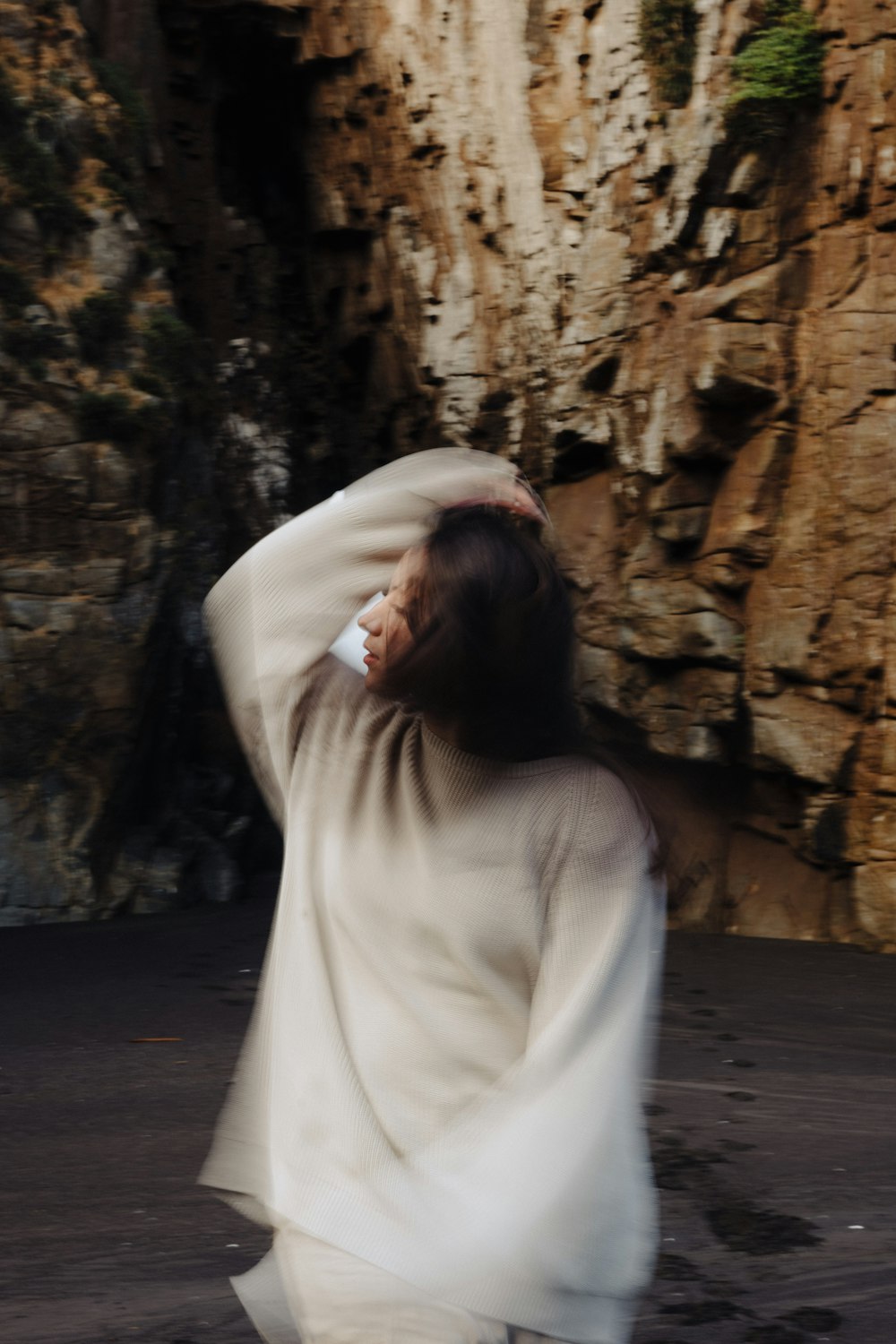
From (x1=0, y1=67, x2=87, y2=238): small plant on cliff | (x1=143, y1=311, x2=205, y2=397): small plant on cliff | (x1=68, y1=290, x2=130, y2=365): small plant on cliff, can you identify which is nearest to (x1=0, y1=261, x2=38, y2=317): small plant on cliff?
(x1=68, y1=290, x2=130, y2=365): small plant on cliff

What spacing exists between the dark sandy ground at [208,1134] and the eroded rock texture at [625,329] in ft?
6.37

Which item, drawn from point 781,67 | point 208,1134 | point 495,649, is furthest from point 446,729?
point 781,67

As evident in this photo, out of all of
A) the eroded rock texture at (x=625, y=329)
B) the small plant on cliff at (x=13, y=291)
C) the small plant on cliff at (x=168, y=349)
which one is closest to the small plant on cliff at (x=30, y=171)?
the small plant on cliff at (x=13, y=291)

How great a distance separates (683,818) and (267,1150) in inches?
19.0

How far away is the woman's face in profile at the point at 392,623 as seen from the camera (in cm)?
114

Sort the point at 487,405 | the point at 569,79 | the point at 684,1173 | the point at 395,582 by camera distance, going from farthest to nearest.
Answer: the point at 487,405
the point at 569,79
the point at 684,1173
the point at 395,582

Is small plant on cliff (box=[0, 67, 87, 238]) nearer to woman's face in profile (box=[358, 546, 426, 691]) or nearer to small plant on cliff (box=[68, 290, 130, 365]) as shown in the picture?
small plant on cliff (box=[68, 290, 130, 365])

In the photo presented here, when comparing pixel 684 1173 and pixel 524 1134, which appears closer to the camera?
pixel 524 1134

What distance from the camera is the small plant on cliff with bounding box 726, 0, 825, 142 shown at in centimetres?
823

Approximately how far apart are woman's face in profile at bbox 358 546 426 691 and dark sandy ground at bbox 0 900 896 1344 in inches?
98.9

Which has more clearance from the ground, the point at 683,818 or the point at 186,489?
the point at 683,818

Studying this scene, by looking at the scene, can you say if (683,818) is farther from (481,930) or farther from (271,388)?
(271,388)

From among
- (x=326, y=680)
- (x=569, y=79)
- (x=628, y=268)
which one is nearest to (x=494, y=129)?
(x=569, y=79)

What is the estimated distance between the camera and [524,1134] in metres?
0.99
